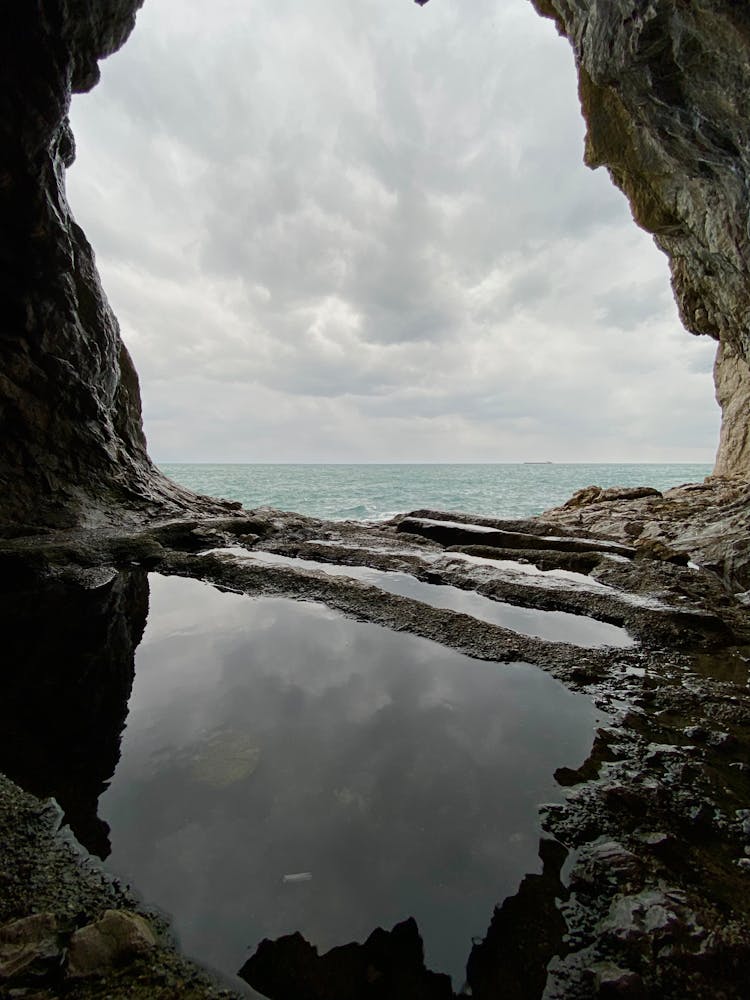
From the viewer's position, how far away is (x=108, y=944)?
6.16ft

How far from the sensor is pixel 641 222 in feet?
54.7

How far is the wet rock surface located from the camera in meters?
1.91

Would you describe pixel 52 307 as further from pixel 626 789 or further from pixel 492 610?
pixel 626 789

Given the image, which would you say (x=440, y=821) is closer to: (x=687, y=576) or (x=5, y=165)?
(x=687, y=576)

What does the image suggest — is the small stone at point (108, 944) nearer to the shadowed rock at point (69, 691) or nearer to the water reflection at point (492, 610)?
the shadowed rock at point (69, 691)

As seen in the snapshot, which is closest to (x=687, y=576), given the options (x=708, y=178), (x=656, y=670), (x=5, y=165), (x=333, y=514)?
(x=656, y=670)

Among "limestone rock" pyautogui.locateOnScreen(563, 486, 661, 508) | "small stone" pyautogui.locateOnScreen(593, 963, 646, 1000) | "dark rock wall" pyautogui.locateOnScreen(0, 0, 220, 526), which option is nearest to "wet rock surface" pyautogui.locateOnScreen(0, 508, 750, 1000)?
"small stone" pyautogui.locateOnScreen(593, 963, 646, 1000)

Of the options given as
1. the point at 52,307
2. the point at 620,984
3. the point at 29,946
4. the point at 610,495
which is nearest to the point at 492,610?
the point at 620,984

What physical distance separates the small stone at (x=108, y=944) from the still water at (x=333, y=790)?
7.1 inches

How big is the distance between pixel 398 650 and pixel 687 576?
502 cm

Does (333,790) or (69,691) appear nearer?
(333,790)

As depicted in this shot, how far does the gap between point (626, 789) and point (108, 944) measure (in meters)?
2.82

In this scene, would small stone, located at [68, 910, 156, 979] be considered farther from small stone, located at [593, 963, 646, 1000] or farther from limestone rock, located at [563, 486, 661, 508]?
limestone rock, located at [563, 486, 661, 508]

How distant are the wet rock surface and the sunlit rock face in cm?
834
